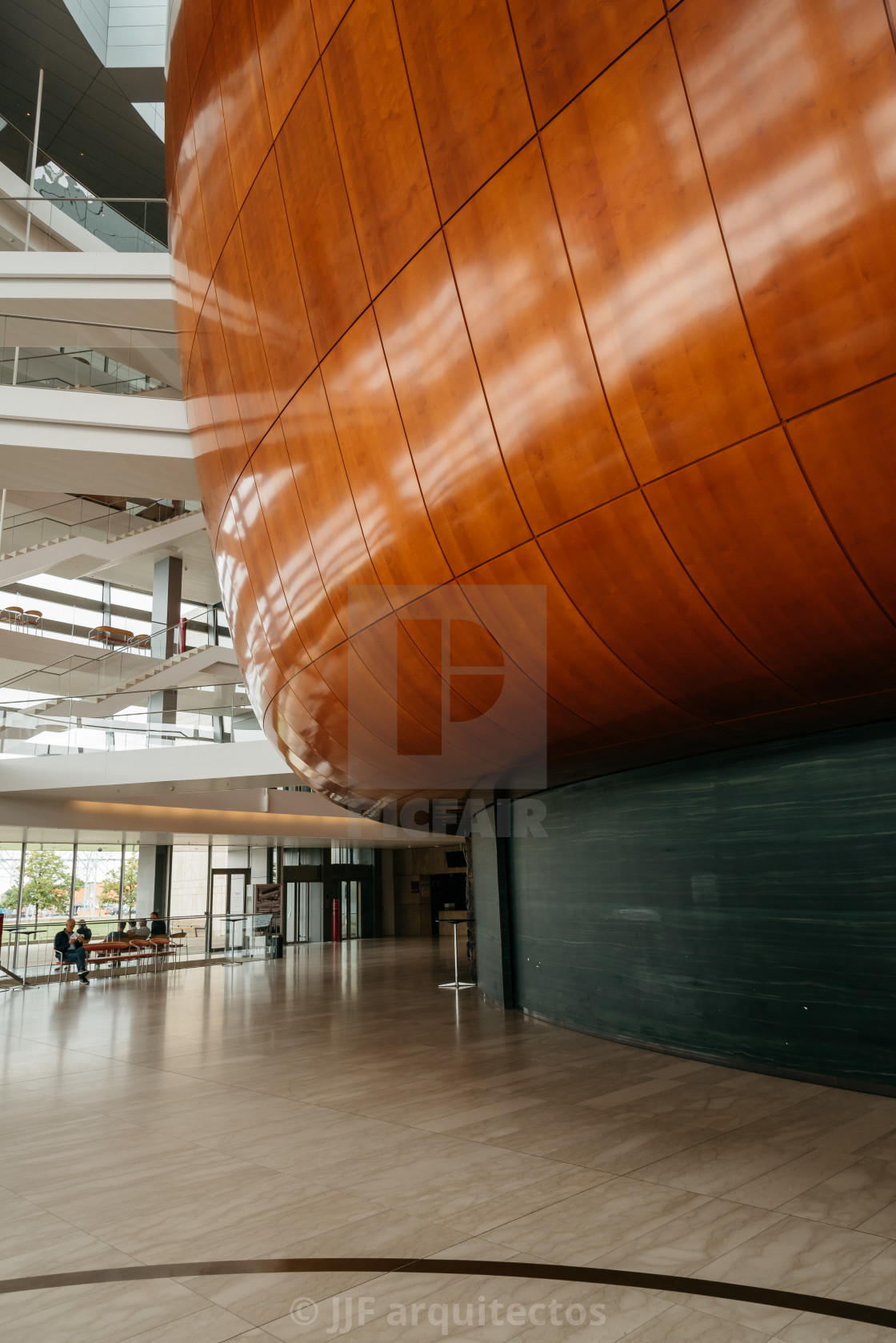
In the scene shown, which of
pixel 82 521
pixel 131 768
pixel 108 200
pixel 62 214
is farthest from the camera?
pixel 82 521

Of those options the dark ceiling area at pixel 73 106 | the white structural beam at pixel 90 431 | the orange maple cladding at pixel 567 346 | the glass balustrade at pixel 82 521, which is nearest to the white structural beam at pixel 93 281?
the white structural beam at pixel 90 431

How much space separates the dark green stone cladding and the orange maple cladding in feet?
2.14

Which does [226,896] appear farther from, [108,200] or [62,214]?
[108,200]

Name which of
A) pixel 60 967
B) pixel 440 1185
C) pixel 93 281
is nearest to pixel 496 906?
pixel 440 1185

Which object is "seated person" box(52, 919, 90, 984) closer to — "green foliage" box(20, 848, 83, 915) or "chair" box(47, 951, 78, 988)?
"chair" box(47, 951, 78, 988)

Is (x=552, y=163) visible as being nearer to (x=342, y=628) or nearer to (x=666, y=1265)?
(x=342, y=628)

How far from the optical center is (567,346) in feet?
15.1

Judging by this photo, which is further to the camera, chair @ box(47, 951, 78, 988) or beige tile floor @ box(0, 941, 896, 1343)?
chair @ box(47, 951, 78, 988)

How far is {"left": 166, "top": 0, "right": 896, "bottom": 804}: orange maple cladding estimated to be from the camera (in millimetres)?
3758

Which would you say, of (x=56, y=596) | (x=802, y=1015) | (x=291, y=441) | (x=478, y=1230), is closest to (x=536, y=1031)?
(x=802, y=1015)

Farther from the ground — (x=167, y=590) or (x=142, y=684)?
(x=167, y=590)

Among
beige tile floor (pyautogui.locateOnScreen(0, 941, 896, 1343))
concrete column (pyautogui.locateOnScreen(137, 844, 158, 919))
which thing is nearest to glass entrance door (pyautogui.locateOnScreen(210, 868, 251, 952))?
concrete column (pyautogui.locateOnScreen(137, 844, 158, 919))

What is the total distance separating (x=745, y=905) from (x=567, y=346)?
15.6 feet

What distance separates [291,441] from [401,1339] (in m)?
5.69
